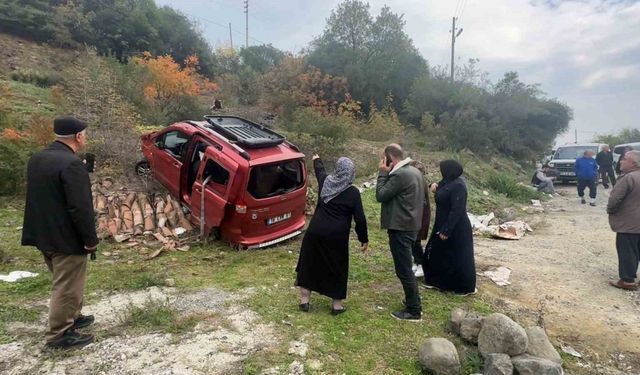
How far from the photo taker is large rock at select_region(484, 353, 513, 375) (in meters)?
3.51

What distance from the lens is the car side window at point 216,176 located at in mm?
6500

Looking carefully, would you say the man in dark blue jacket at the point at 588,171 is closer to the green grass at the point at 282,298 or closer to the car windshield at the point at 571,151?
the car windshield at the point at 571,151

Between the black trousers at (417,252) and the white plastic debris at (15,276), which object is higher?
the black trousers at (417,252)

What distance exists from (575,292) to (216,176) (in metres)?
5.44

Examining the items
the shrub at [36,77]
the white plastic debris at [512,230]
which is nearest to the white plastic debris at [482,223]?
the white plastic debris at [512,230]

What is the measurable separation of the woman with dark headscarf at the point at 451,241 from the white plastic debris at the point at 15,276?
5.07 m

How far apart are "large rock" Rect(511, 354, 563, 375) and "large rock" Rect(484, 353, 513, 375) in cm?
9

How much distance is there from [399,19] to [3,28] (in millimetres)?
25524

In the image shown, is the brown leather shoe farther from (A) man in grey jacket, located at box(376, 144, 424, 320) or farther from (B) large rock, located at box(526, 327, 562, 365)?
(A) man in grey jacket, located at box(376, 144, 424, 320)

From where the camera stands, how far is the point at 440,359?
3.61m

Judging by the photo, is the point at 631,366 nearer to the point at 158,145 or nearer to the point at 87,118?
the point at 158,145

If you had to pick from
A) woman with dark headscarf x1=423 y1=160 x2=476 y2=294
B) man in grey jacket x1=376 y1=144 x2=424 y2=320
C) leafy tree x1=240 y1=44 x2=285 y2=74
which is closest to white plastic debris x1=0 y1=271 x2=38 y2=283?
man in grey jacket x1=376 y1=144 x2=424 y2=320

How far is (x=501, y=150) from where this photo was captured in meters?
24.2

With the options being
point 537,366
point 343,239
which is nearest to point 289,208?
point 343,239
